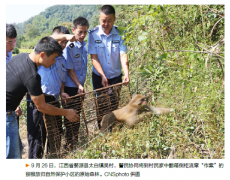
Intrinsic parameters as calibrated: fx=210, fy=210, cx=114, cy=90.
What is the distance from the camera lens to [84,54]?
11.7ft

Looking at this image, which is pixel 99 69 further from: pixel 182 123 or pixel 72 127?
pixel 182 123

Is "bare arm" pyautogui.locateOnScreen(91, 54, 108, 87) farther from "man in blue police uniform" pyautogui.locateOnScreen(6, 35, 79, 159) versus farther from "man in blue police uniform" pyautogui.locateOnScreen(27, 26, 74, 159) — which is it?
"man in blue police uniform" pyautogui.locateOnScreen(6, 35, 79, 159)

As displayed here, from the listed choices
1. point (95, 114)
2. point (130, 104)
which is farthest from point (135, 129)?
point (95, 114)

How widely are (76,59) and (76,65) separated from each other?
100 mm

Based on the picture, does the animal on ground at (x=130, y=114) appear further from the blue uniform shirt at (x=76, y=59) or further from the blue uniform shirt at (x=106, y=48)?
the blue uniform shirt at (x=76, y=59)

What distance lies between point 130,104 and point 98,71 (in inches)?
30.9

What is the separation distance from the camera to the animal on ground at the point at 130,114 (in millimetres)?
3436

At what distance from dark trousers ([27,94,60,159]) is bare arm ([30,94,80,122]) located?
37 centimetres

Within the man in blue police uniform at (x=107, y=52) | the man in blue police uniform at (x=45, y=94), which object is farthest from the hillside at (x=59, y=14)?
the man in blue police uniform at (x=45, y=94)

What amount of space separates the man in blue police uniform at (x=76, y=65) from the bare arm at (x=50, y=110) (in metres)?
0.16

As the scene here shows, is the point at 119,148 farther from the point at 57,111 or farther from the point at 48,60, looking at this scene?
the point at 48,60

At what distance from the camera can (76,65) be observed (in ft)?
11.5

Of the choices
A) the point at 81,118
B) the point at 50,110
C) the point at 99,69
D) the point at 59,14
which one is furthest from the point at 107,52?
the point at 59,14

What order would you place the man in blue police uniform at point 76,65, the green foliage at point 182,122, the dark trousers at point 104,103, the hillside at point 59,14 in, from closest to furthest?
the green foliage at point 182,122 → the man in blue police uniform at point 76,65 → the dark trousers at point 104,103 → the hillside at point 59,14
